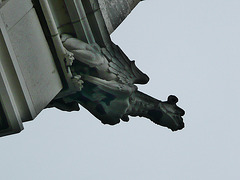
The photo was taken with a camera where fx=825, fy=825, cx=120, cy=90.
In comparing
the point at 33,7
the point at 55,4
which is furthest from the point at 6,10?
the point at 55,4

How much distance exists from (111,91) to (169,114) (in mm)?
1634

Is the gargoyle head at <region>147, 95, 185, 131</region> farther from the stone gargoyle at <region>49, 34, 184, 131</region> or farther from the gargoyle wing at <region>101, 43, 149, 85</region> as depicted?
the gargoyle wing at <region>101, 43, 149, 85</region>

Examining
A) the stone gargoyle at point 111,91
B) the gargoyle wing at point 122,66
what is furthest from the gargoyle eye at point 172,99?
the gargoyle wing at point 122,66

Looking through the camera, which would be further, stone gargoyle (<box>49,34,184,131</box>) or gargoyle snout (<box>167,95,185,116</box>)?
gargoyle snout (<box>167,95,185,116</box>)

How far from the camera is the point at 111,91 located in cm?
1295

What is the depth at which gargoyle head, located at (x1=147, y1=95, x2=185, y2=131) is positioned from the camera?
556 inches

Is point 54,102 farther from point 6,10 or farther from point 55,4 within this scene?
point 6,10

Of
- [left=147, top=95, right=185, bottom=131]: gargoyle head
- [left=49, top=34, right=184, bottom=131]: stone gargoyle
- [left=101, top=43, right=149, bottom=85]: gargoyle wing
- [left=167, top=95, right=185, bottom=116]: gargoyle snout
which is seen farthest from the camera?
[left=167, top=95, right=185, bottom=116]: gargoyle snout

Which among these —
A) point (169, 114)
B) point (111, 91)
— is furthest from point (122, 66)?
point (169, 114)

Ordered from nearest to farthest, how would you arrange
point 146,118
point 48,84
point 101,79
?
point 48,84
point 101,79
point 146,118

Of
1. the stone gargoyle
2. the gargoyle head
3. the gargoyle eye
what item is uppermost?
the stone gargoyle

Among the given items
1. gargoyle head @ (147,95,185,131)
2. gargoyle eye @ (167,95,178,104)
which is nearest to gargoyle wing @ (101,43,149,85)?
gargoyle head @ (147,95,185,131)

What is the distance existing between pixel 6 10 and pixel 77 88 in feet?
6.02

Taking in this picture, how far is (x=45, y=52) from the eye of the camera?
39.1 ft
